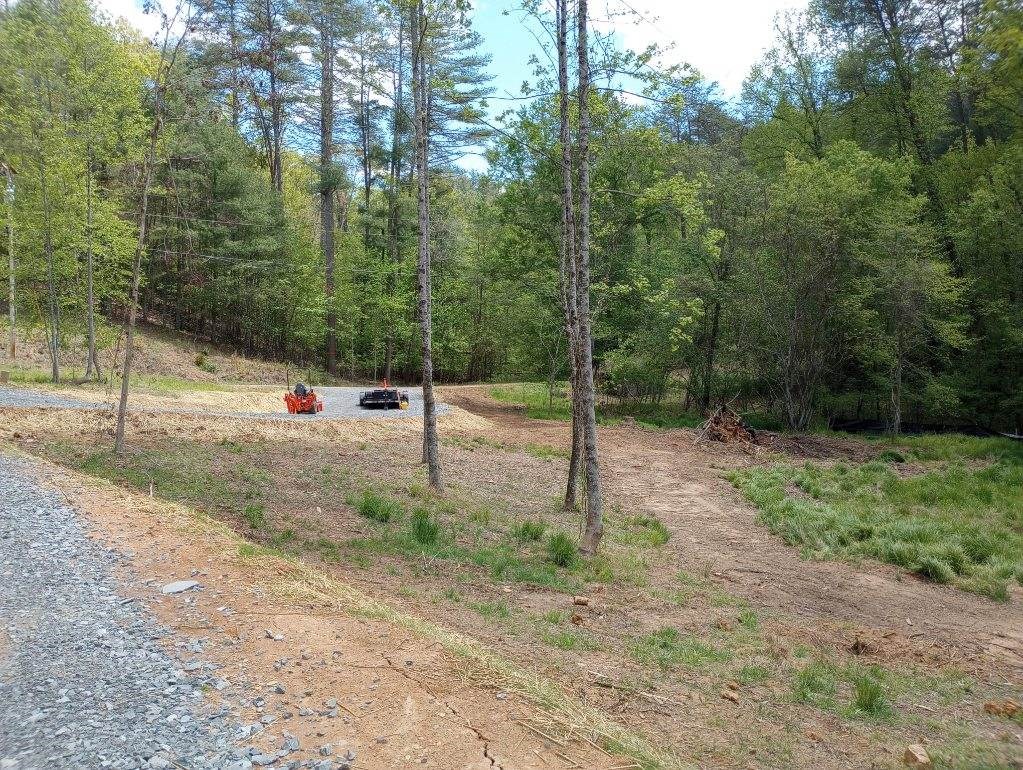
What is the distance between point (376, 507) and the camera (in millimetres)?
9203

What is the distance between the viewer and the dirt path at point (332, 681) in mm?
3264

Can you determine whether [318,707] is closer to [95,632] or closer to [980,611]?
[95,632]

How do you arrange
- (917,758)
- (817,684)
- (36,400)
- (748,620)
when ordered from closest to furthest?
(917,758)
(817,684)
(748,620)
(36,400)

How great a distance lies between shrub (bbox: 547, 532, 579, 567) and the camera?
317 inches

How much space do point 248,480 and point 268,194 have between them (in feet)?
87.8

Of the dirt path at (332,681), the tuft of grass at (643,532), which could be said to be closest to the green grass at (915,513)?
the tuft of grass at (643,532)

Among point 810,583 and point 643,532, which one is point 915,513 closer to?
point 810,583

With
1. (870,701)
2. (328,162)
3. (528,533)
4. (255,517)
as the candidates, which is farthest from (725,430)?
(328,162)

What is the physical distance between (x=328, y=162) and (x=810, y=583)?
32414 millimetres

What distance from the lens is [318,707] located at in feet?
11.9

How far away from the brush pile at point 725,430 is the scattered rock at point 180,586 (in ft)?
59.9

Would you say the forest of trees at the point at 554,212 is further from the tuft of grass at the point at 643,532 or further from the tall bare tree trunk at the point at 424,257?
the tuft of grass at the point at 643,532

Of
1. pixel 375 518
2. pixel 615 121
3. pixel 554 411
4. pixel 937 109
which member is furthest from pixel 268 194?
pixel 937 109

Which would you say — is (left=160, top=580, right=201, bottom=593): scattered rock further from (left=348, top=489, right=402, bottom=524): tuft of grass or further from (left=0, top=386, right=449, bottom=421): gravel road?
(left=0, top=386, right=449, bottom=421): gravel road
